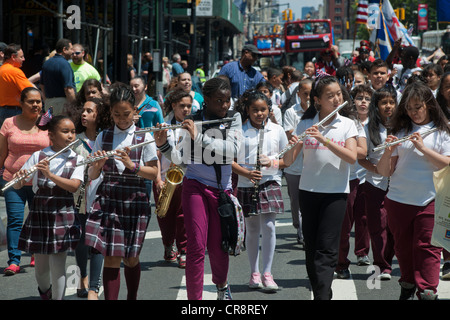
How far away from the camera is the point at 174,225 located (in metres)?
8.15

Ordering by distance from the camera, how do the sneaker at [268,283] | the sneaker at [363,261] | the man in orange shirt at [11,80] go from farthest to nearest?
the man in orange shirt at [11,80] → the sneaker at [363,261] → the sneaker at [268,283]

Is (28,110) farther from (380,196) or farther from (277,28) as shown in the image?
(277,28)

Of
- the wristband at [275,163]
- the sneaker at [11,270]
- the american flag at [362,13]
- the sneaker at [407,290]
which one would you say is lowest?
the sneaker at [11,270]

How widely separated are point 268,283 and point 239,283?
1.32 feet

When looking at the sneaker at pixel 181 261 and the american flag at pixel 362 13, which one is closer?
the sneaker at pixel 181 261

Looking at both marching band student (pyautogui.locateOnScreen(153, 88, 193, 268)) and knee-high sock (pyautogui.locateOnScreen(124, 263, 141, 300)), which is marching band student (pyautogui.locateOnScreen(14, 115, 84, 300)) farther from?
marching band student (pyautogui.locateOnScreen(153, 88, 193, 268))

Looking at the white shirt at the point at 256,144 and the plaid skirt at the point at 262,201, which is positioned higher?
the white shirt at the point at 256,144

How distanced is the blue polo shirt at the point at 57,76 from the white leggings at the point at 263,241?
197 inches

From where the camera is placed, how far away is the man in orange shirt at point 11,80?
1094cm

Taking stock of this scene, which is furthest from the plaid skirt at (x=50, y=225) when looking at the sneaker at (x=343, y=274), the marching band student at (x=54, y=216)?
the sneaker at (x=343, y=274)

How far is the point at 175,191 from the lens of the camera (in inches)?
323

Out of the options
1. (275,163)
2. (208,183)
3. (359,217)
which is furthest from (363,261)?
(208,183)

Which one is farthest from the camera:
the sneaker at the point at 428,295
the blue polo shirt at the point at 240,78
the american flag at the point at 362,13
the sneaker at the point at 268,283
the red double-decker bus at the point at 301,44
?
the red double-decker bus at the point at 301,44

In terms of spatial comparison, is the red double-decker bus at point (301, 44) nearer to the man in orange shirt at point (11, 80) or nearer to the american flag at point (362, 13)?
the american flag at point (362, 13)
